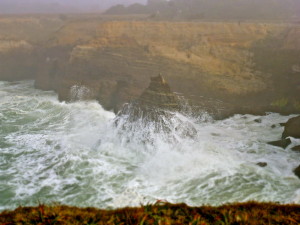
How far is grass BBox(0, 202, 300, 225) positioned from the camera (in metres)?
4.64

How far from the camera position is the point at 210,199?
9.26 meters

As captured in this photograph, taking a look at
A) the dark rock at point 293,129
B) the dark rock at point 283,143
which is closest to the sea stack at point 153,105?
the dark rock at point 283,143

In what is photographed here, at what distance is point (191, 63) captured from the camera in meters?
19.5

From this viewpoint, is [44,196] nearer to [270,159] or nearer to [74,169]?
[74,169]

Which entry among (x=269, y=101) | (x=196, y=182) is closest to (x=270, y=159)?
(x=196, y=182)

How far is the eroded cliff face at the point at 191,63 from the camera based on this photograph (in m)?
18.0

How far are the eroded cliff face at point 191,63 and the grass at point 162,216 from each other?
12.6 meters

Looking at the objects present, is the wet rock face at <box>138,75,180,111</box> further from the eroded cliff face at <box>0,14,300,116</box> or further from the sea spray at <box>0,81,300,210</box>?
the eroded cliff face at <box>0,14,300,116</box>

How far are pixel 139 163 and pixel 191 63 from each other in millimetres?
9748

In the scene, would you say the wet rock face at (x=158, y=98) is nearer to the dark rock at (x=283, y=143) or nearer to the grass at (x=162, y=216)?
the dark rock at (x=283, y=143)

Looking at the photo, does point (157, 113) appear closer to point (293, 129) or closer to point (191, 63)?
point (293, 129)

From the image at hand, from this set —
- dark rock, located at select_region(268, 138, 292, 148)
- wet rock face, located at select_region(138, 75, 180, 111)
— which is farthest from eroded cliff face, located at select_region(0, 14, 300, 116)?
dark rock, located at select_region(268, 138, 292, 148)

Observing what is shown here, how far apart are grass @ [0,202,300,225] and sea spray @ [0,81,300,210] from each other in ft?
12.9

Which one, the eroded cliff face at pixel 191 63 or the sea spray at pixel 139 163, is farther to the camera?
the eroded cliff face at pixel 191 63
